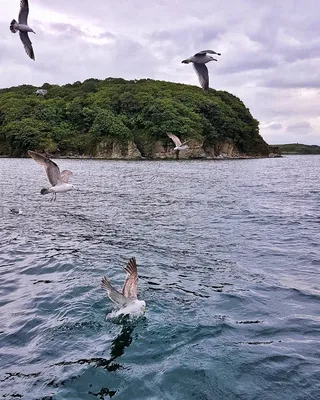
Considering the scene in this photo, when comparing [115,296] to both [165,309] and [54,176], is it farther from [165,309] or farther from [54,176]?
[54,176]

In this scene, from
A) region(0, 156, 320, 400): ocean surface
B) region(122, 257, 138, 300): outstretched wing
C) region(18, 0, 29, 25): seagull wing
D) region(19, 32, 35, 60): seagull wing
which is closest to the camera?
region(0, 156, 320, 400): ocean surface

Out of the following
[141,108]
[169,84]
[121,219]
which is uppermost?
[169,84]

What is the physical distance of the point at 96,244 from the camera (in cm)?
1563

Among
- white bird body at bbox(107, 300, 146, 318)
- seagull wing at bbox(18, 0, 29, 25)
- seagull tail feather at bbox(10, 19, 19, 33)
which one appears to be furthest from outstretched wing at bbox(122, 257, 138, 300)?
seagull wing at bbox(18, 0, 29, 25)

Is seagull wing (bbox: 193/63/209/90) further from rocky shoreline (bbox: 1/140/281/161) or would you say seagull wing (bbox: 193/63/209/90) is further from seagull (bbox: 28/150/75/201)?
rocky shoreline (bbox: 1/140/281/161)

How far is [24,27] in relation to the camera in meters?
10.7

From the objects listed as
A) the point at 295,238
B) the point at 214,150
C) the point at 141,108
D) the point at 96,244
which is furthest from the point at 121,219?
the point at 214,150

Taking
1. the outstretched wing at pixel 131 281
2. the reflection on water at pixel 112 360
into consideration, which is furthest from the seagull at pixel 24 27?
the reflection on water at pixel 112 360

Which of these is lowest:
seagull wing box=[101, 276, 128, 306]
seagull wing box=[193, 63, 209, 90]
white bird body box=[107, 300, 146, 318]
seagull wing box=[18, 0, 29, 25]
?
white bird body box=[107, 300, 146, 318]

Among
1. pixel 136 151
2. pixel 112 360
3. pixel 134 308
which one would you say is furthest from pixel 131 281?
pixel 136 151

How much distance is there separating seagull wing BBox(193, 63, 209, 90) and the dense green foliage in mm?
72896

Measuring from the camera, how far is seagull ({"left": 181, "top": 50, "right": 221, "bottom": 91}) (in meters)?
12.3

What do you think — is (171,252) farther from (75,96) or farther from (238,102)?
(238,102)

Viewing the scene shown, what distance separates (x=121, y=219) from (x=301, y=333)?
12857mm
